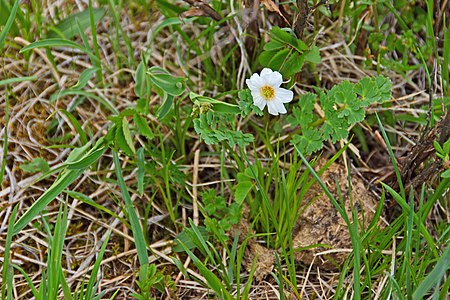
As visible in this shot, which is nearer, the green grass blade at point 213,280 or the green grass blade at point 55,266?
the green grass blade at point 55,266

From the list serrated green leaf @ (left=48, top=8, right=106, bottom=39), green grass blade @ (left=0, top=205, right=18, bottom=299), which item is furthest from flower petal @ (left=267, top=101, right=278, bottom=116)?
serrated green leaf @ (left=48, top=8, right=106, bottom=39)

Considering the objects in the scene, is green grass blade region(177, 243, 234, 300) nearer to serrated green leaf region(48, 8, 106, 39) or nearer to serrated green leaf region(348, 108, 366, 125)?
serrated green leaf region(348, 108, 366, 125)

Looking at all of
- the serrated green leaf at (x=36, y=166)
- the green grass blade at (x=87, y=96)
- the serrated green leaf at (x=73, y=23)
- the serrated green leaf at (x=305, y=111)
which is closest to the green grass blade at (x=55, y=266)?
the serrated green leaf at (x=36, y=166)

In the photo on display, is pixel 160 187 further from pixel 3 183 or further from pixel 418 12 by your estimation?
pixel 418 12

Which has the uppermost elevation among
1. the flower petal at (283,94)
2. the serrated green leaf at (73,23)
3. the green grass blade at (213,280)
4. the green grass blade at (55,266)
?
the serrated green leaf at (73,23)

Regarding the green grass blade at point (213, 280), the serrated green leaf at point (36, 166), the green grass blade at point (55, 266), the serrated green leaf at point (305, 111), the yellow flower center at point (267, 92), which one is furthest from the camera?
the serrated green leaf at point (36, 166)

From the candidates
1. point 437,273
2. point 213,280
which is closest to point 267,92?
point 213,280

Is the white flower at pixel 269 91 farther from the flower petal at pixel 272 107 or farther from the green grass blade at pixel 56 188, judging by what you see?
the green grass blade at pixel 56 188
